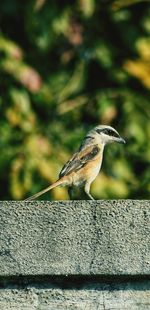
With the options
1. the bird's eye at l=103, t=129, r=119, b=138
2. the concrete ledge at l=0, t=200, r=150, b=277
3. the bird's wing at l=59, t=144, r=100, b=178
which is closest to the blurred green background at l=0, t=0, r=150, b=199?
→ the bird's eye at l=103, t=129, r=119, b=138

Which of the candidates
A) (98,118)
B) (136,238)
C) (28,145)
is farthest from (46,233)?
(98,118)

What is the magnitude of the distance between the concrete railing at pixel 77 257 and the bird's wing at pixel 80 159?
165 centimetres

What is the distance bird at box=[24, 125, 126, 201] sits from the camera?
5537 mm

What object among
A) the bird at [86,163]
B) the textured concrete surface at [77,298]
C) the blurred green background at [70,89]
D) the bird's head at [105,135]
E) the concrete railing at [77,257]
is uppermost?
the blurred green background at [70,89]

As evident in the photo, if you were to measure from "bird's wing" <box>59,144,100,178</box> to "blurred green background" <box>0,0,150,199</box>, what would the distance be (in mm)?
1297

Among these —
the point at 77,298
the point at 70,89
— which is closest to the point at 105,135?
the point at 70,89

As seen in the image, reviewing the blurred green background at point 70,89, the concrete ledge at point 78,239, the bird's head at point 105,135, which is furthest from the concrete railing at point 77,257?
the blurred green background at point 70,89

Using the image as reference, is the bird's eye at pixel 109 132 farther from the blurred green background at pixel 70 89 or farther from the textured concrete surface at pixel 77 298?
the textured concrete surface at pixel 77 298

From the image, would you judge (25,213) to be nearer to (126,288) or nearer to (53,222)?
(53,222)

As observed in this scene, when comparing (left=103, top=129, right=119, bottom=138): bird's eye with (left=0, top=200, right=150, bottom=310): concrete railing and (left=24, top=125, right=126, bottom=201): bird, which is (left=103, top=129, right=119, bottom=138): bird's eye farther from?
(left=0, top=200, right=150, bottom=310): concrete railing

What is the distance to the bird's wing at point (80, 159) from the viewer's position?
18.1 feet

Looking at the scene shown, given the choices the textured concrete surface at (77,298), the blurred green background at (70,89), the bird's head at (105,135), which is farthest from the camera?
the blurred green background at (70,89)

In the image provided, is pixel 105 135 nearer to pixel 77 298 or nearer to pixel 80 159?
pixel 80 159

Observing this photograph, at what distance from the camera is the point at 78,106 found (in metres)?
7.99
